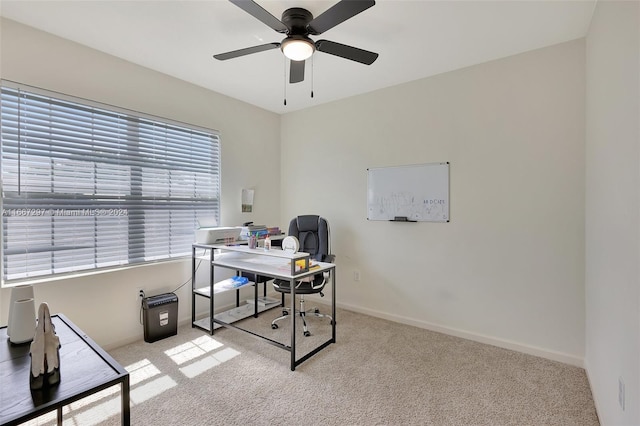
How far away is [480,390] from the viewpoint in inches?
83.6

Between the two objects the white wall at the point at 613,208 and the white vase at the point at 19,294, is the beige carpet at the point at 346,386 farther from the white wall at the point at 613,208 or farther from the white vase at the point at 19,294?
the white vase at the point at 19,294

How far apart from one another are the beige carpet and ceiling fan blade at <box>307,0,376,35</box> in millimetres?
2406

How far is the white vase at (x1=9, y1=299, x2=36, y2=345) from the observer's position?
138 centimetres

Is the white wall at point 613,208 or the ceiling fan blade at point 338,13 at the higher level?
the ceiling fan blade at point 338,13

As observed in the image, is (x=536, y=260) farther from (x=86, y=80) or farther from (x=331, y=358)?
(x=86, y=80)

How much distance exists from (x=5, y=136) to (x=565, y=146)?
433 centimetres

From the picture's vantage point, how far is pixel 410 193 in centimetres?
323

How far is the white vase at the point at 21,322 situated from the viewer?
4.54 ft

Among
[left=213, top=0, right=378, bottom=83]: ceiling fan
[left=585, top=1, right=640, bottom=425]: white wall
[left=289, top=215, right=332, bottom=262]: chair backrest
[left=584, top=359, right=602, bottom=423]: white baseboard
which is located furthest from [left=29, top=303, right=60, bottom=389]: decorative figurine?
[left=584, top=359, right=602, bottom=423]: white baseboard

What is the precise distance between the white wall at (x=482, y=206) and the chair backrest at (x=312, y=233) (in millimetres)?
437

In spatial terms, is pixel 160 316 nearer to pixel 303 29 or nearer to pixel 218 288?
pixel 218 288

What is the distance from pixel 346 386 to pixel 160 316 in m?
1.88

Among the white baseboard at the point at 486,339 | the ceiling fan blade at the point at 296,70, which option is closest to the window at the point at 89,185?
the ceiling fan blade at the point at 296,70

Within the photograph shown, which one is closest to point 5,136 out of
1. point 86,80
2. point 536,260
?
point 86,80
